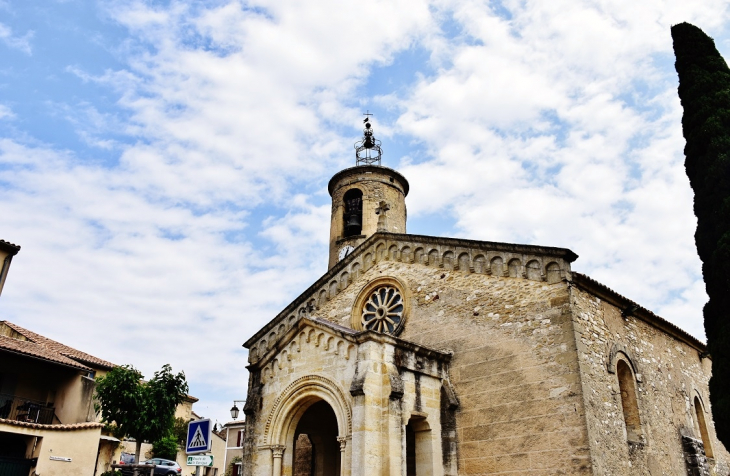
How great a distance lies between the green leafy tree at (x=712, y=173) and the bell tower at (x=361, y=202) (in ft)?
37.8

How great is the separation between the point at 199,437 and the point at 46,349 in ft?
62.3

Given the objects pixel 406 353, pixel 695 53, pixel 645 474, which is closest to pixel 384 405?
pixel 406 353

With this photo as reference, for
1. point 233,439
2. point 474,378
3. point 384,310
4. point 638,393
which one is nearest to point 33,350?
point 384,310

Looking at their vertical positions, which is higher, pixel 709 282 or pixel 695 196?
pixel 695 196

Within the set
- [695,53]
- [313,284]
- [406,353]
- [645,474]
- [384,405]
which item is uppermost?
[695,53]

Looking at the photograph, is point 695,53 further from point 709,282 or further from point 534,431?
point 534,431

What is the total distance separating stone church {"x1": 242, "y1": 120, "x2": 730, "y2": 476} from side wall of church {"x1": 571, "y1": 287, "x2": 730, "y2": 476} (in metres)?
0.06

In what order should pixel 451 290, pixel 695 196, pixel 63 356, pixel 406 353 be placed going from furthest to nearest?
pixel 63 356 < pixel 451 290 < pixel 695 196 < pixel 406 353

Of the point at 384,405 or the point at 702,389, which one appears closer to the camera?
the point at 384,405

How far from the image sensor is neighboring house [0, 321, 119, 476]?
62.7 feet

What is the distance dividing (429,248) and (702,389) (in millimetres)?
10969

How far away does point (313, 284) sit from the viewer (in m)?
19.3

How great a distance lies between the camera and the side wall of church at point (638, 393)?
43.2ft

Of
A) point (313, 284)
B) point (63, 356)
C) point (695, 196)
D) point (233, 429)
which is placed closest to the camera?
point (695, 196)
